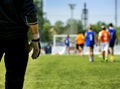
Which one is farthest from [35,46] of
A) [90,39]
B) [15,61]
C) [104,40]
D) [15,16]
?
[90,39]

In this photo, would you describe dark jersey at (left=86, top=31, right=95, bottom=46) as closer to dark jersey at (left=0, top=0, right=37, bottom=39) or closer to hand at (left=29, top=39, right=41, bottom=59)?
hand at (left=29, top=39, right=41, bottom=59)

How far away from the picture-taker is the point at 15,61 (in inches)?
208

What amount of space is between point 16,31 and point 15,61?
13.7 inches

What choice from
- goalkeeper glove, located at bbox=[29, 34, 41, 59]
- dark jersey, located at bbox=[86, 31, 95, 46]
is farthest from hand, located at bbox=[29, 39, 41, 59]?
dark jersey, located at bbox=[86, 31, 95, 46]

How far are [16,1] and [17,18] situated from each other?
0.18 m

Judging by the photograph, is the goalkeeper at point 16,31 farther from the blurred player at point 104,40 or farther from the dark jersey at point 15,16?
the blurred player at point 104,40

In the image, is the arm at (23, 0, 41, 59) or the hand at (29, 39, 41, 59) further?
the hand at (29, 39, 41, 59)

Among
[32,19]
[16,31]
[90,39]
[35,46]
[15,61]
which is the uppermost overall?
[32,19]

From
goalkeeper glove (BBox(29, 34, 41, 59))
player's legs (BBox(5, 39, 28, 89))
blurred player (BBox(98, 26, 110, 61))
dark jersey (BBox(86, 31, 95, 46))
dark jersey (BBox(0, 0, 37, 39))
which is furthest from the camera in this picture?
dark jersey (BBox(86, 31, 95, 46))

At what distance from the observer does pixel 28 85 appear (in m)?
11.4

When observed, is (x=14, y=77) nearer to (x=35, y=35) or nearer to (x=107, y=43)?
(x=35, y=35)

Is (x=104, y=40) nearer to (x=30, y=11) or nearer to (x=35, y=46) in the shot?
(x=35, y=46)

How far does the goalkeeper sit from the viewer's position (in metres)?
5.14

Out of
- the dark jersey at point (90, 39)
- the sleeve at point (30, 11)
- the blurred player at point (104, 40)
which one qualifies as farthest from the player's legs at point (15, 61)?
the dark jersey at point (90, 39)
